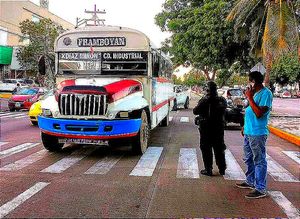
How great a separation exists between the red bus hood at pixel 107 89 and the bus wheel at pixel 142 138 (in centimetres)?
68

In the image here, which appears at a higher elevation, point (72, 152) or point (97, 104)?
point (97, 104)

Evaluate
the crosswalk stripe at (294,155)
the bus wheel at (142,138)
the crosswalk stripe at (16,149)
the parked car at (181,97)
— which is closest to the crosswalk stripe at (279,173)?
the crosswalk stripe at (294,155)

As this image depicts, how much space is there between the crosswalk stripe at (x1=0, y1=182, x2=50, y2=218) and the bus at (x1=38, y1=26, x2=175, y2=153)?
251 centimetres

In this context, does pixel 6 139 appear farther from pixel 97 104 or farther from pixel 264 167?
pixel 264 167

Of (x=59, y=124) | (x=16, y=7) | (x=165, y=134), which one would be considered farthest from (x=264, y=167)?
(x=16, y=7)

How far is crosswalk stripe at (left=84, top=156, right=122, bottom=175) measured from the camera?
768cm

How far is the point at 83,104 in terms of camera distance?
890cm

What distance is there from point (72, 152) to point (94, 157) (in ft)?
2.90

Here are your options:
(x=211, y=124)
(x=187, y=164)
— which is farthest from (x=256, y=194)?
(x=187, y=164)

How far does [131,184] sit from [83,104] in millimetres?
2843

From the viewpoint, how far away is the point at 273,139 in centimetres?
1366

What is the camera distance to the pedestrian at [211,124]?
24.3ft

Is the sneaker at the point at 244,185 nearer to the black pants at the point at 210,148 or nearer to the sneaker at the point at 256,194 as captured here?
the sneaker at the point at 256,194

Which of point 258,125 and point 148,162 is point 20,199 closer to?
point 148,162
